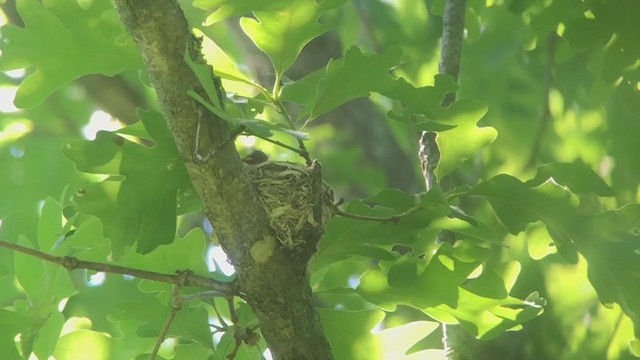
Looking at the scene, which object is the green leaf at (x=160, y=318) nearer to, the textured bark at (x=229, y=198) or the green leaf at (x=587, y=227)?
the textured bark at (x=229, y=198)

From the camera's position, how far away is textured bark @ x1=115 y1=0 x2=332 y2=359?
1.05 m

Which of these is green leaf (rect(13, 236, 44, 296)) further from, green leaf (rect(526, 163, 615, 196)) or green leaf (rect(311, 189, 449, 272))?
green leaf (rect(526, 163, 615, 196))

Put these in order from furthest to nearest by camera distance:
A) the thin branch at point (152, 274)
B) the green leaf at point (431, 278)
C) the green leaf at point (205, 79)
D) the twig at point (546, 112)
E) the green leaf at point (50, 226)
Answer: the twig at point (546, 112) < the green leaf at point (50, 226) < the green leaf at point (431, 278) < the thin branch at point (152, 274) < the green leaf at point (205, 79)

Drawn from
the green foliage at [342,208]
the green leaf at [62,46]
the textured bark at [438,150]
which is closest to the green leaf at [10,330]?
the green foliage at [342,208]

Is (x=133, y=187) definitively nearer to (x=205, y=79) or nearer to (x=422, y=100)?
(x=205, y=79)

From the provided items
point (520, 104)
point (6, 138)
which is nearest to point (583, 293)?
point (520, 104)

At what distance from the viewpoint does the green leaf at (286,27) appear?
1.13 meters

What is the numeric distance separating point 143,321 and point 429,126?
51 centimetres

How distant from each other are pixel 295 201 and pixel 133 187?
22 centimetres

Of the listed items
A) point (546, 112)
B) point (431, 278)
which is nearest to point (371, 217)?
point (431, 278)

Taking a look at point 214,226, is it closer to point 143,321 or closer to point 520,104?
point 143,321

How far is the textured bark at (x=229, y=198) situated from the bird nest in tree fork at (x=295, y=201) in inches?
0.6

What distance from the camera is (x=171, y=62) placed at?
1.05 m

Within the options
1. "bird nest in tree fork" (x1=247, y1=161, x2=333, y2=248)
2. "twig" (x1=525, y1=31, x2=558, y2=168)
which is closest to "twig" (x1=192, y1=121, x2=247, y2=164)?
"bird nest in tree fork" (x1=247, y1=161, x2=333, y2=248)
